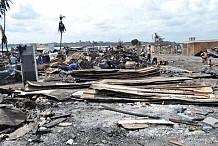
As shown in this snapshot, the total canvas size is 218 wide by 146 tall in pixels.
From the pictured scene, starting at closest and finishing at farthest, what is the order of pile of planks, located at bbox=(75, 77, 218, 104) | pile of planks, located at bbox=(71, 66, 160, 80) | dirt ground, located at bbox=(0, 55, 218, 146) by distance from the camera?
dirt ground, located at bbox=(0, 55, 218, 146), pile of planks, located at bbox=(75, 77, 218, 104), pile of planks, located at bbox=(71, 66, 160, 80)

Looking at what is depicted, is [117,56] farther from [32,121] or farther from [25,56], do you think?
[32,121]

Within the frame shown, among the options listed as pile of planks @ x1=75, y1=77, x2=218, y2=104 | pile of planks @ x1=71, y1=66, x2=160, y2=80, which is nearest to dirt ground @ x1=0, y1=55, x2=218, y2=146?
pile of planks @ x1=75, y1=77, x2=218, y2=104

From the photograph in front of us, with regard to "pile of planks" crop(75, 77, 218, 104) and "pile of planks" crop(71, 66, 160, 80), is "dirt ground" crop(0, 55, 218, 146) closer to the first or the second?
"pile of planks" crop(75, 77, 218, 104)

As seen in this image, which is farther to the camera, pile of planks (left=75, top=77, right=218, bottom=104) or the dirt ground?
pile of planks (left=75, top=77, right=218, bottom=104)

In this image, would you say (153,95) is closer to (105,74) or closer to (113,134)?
(113,134)

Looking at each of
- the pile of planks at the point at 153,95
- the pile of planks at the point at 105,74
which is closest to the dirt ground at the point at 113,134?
the pile of planks at the point at 153,95

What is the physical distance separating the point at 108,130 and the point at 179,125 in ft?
5.83

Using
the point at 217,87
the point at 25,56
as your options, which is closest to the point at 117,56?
the point at 25,56

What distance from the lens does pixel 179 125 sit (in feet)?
24.8

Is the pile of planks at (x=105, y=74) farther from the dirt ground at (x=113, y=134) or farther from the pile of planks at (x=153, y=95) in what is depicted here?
the dirt ground at (x=113, y=134)

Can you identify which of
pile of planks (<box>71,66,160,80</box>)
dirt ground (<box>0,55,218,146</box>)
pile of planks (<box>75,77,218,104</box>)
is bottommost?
dirt ground (<box>0,55,218,146</box>)

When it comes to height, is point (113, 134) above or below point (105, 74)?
below

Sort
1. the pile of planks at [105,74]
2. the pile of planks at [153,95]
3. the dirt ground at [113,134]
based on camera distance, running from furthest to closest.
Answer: the pile of planks at [105,74]
the pile of planks at [153,95]
the dirt ground at [113,134]

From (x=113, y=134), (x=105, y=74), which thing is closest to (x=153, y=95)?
(x=113, y=134)
